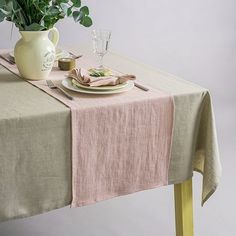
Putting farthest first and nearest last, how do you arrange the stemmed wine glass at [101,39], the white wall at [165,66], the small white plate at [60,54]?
the white wall at [165,66]
the small white plate at [60,54]
the stemmed wine glass at [101,39]

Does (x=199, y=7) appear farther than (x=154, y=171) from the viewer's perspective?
Yes

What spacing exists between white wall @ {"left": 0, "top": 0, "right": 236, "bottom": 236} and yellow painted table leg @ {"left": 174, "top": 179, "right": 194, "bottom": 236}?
12.6 inches

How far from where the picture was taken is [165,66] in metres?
3.38

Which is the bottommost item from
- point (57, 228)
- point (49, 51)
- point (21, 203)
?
point (57, 228)

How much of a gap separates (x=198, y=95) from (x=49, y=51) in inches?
20.3

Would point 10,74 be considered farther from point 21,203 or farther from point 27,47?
point 21,203

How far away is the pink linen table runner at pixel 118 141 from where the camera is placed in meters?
1.58

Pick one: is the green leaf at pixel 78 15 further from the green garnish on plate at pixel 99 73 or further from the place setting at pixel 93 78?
the green garnish on plate at pixel 99 73

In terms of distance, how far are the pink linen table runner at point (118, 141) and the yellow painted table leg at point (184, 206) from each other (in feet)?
0.40

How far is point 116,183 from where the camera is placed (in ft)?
5.56

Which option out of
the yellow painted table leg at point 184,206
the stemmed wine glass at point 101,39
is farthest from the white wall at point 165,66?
the stemmed wine glass at point 101,39

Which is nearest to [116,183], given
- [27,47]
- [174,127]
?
[174,127]

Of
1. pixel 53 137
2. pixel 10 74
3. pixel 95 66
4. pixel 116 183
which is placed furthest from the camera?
pixel 95 66

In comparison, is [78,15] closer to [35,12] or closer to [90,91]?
[35,12]
